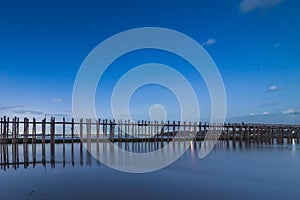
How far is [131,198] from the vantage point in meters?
8.42

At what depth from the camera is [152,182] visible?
10852 millimetres

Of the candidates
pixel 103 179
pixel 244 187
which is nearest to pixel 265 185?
pixel 244 187

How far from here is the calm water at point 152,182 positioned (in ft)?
29.2

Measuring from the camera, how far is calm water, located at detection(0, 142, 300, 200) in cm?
889

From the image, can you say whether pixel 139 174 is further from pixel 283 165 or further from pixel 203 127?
pixel 203 127

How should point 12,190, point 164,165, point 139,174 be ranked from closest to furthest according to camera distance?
point 12,190, point 139,174, point 164,165

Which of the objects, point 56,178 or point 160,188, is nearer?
point 160,188

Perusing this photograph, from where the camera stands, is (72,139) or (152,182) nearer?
(152,182)

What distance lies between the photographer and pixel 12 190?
30.6ft

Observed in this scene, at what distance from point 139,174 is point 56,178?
141 inches

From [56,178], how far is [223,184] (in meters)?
6.70

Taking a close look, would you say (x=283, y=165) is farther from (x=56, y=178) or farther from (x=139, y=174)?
(x=56, y=178)

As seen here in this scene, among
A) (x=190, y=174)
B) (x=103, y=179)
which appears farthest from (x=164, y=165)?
(x=103, y=179)

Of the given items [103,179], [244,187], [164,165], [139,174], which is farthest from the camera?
[164,165]
